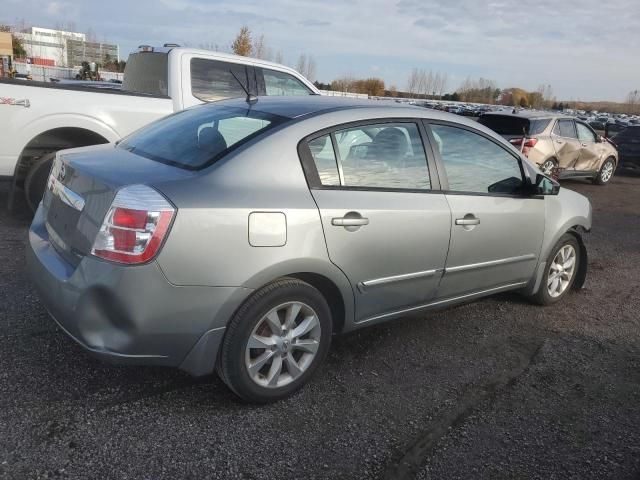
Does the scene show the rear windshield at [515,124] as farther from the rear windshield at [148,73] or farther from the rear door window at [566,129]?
the rear windshield at [148,73]

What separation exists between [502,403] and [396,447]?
0.83 m

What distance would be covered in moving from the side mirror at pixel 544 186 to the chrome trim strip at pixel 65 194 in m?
3.16

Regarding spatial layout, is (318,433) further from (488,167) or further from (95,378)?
(488,167)

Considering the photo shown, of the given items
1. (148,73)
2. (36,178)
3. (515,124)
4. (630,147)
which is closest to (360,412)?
(36,178)

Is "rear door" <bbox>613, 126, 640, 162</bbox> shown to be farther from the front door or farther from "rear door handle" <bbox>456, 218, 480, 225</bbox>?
"rear door handle" <bbox>456, 218, 480, 225</bbox>

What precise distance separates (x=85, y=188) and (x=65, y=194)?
27cm

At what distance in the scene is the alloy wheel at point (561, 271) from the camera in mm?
4750

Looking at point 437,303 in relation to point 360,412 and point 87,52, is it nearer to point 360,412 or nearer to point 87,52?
point 360,412

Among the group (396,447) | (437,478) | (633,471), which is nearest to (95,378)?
(396,447)

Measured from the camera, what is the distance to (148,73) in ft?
23.5

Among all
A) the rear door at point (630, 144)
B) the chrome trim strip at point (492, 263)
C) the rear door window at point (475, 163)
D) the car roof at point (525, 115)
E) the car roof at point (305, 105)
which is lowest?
the chrome trim strip at point (492, 263)

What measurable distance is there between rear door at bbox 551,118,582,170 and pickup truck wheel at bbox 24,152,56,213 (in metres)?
9.77

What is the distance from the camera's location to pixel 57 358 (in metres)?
3.26

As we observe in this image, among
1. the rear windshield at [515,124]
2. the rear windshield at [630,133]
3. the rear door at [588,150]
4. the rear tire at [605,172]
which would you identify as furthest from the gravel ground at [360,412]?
the rear windshield at [630,133]
